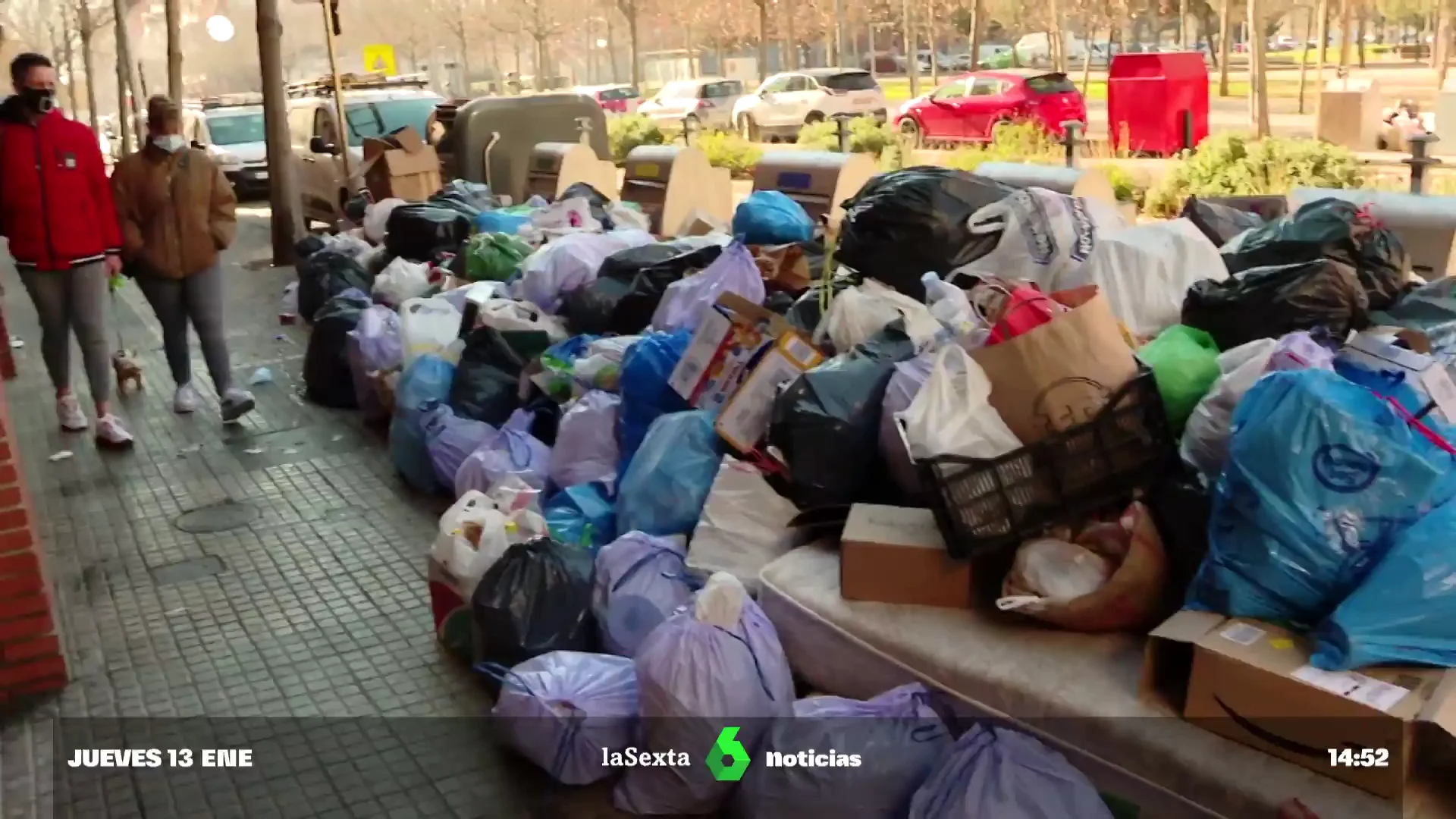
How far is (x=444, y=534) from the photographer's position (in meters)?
3.88

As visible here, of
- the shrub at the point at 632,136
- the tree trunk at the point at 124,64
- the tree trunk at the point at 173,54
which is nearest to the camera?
the tree trunk at the point at 173,54

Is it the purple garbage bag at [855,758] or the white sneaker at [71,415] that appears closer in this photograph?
the purple garbage bag at [855,758]

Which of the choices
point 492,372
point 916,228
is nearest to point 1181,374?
point 916,228

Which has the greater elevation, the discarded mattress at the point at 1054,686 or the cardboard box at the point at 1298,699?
the cardboard box at the point at 1298,699

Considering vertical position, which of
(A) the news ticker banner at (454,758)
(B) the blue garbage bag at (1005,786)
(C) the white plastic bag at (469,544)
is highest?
(C) the white plastic bag at (469,544)

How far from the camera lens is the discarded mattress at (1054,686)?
2.37m

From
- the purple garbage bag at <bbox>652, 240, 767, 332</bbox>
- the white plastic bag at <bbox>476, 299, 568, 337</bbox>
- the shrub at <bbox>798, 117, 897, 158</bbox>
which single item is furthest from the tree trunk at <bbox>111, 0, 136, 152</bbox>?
the purple garbage bag at <bbox>652, 240, 767, 332</bbox>

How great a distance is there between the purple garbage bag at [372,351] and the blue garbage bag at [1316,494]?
4.56 meters

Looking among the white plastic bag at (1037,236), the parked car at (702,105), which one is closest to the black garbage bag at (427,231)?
the white plastic bag at (1037,236)

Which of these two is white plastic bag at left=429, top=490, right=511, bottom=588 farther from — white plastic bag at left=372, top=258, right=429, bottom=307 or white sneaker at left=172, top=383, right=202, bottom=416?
white sneaker at left=172, top=383, right=202, bottom=416

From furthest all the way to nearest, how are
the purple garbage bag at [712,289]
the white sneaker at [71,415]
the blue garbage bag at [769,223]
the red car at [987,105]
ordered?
the red car at [987,105]
the white sneaker at [71,415]
the blue garbage bag at [769,223]
the purple garbage bag at [712,289]

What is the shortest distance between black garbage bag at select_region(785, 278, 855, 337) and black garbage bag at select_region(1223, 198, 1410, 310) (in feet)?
4.52

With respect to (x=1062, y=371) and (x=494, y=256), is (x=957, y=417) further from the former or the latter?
(x=494, y=256)

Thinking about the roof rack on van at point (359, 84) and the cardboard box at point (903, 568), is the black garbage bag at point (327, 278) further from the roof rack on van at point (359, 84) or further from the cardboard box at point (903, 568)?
the roof rack on van at point (359, 84)
